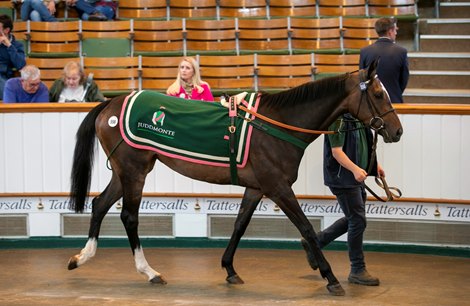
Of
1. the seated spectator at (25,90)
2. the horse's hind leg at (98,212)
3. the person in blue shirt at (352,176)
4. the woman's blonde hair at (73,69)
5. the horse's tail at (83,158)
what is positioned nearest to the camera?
the person in blue shirt at (352,176)

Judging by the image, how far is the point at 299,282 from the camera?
708 centimetres

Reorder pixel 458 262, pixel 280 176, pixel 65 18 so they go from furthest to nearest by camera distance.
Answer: pixel 65 18, pixel 458 262, pixel 280 176

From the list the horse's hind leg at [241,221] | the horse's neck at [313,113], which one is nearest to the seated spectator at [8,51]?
the horse's hind leg at [241,221]

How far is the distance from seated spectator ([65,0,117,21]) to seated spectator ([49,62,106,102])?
3.30 meters

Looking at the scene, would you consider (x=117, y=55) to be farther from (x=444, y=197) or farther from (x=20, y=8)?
(x=444, y=197)

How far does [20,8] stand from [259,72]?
3.76 m

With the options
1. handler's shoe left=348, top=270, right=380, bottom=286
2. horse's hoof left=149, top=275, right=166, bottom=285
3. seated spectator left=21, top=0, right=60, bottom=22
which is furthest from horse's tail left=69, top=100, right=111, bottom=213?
seated spectator left=21, top=0, right=60, bottom=22

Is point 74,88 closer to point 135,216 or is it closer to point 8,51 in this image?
point 8,51

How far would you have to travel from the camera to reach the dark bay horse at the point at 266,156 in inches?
258

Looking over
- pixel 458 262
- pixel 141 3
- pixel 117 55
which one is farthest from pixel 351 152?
pixel 141 3

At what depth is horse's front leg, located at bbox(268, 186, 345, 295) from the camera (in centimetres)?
658

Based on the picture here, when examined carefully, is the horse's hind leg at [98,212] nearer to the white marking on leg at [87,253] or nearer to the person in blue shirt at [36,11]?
the white marking on leg at [87,253]

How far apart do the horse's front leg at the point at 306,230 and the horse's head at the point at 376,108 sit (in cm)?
78

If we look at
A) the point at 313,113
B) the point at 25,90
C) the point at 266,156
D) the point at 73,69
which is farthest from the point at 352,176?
the point at 25,90
